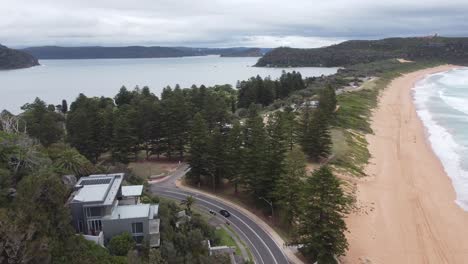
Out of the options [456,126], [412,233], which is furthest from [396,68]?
[412,233]

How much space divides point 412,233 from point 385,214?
3.88 m

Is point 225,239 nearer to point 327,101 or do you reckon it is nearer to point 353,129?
point 327,101

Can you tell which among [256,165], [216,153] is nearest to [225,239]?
[256,165]

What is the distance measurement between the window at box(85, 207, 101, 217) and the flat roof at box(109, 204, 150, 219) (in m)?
0.83

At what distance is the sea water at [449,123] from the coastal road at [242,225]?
930 inches

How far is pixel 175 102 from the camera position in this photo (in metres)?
54.9

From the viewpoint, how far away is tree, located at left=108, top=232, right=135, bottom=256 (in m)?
23.8

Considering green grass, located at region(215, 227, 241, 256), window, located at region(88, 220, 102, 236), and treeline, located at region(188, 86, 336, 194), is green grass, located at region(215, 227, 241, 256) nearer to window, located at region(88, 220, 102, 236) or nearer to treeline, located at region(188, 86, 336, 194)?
treeline, located at region(188, 86, 336, 194)

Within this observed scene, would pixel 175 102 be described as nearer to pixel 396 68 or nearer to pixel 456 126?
pixel 456 126

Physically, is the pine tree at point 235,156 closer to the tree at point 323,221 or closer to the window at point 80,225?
the tree at point 323,221

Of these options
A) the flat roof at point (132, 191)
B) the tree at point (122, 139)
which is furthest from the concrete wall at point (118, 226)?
the tree at point (122, 139)

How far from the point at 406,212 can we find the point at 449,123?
4918cm

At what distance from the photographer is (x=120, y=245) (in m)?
23.9

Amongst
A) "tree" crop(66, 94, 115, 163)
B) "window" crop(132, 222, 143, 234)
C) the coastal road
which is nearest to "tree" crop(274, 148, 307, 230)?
the coastal road
